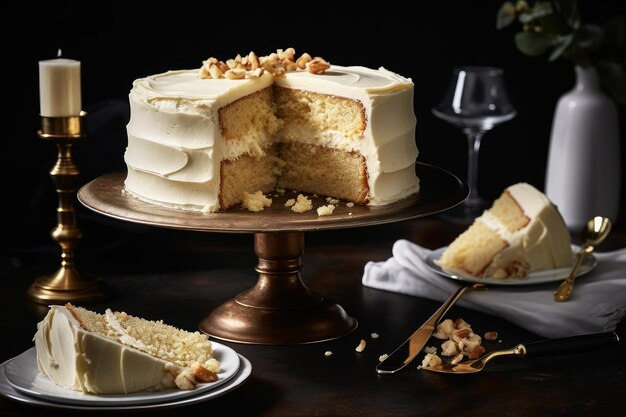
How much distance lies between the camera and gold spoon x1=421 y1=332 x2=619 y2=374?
9.37 ft

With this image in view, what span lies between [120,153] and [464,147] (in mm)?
1435

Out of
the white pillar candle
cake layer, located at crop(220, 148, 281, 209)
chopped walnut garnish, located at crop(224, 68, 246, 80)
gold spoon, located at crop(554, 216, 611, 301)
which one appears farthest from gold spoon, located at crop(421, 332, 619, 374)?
the white pillar candle

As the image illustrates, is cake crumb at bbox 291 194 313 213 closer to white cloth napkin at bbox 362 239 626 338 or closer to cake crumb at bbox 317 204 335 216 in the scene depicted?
cake crumb at bbox 317 204 335 216

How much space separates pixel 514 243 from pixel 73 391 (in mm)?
1431

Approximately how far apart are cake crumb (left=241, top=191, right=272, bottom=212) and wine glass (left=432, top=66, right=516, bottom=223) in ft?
5.01

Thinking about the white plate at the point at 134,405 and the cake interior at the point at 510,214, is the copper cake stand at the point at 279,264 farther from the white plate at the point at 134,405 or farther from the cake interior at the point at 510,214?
the white plate at the point at 134,405

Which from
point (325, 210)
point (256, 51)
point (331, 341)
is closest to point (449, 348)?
point (331, 341)

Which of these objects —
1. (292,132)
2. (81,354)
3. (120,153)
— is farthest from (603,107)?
(81,354)

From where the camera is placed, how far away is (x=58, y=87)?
132 inches

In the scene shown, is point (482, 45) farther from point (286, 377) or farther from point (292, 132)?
point (286, 377)

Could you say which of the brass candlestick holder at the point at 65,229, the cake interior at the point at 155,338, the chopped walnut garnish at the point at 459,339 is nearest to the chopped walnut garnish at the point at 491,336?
the chopped walnut garnish at the point at 459,339

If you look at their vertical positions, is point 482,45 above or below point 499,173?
above

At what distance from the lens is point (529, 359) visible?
2957 mm

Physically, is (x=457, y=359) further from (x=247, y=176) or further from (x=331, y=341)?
(x=247, y=176)
